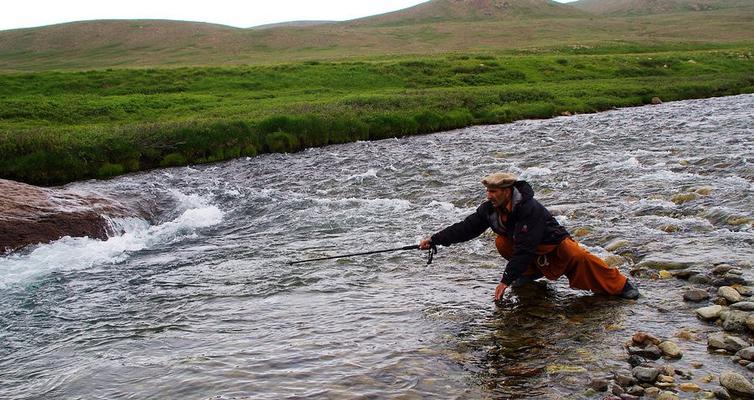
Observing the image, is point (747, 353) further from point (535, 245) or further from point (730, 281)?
point (535, 245)

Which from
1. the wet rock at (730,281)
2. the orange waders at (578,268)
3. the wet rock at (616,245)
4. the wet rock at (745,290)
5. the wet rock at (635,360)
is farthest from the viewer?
the wet rock at (616,245)

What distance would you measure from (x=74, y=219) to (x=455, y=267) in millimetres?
10271

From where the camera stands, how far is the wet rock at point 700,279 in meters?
9.91

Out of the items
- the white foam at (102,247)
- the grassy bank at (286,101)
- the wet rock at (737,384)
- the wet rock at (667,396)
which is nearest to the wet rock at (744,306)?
the wet rock at (737,384)

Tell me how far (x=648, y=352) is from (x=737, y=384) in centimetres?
118

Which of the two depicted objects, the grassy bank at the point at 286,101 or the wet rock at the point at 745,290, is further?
the grassy bank at the point at 286,101

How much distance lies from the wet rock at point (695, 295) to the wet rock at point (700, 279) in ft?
1.96

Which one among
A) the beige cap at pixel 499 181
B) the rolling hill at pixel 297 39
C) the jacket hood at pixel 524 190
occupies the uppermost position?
the rolling hill at pixel 297 39

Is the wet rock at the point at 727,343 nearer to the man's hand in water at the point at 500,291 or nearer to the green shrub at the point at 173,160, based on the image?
the man's hand in water at the point at 500,291

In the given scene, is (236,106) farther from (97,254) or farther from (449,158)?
(97,254)

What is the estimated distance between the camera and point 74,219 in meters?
16.4

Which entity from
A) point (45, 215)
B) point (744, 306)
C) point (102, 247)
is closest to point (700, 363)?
point (744, 306)

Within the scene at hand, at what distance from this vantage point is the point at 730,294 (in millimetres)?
8977

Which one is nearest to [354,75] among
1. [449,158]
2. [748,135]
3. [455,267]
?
[449,158]
